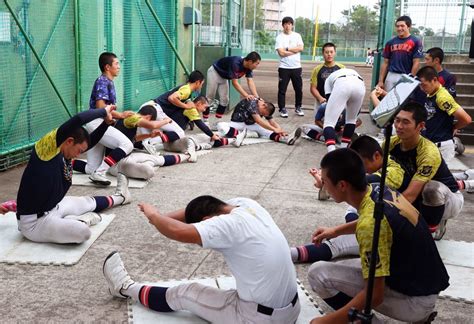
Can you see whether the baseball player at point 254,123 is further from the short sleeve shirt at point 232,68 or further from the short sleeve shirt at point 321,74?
the short sleeve shirt at point 232,68

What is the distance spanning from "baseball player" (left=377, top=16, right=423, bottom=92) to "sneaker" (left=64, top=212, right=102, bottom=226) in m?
5.45

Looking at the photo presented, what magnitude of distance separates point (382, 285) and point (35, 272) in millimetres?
2231

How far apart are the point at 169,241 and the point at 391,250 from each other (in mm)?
2012

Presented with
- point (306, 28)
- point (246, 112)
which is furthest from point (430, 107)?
point (306, 28)

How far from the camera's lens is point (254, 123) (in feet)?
27.1

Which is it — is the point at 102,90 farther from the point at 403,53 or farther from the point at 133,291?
the point at 403,53

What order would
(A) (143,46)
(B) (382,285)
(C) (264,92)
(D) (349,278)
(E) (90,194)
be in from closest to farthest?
1. (B) (382,285)
2. (D) (349,278)
3. (E) (90,194)
4. (A) (143,46)
5. (C) (264,92)

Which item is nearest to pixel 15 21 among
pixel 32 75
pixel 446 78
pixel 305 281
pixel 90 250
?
pixel 32 75

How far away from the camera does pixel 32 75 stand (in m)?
6.37

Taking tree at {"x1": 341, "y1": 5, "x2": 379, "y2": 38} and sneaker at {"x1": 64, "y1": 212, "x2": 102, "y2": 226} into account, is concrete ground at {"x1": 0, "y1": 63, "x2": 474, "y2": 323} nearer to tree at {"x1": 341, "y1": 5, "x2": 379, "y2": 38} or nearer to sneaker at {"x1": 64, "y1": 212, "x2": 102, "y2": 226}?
sneaker at {"x1": 64, "y1": 212, "x2": 102, "y2": 226}

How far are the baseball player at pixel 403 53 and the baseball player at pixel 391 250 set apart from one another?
6090 mm

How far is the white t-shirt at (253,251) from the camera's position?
2496mm

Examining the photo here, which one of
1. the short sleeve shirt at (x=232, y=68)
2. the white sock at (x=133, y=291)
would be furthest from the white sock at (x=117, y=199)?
the short sleeve shirt at (x=232, y=68)

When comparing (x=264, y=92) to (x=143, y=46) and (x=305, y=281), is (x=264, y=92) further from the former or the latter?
(x=305, y=281)
